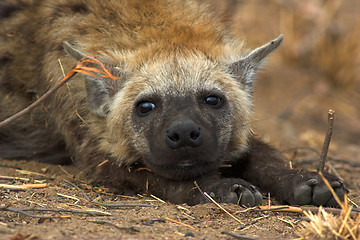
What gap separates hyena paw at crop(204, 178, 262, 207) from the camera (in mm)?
3215

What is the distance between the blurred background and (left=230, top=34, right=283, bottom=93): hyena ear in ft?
9.73

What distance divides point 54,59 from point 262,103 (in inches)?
174

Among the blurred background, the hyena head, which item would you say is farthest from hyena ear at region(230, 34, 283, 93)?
Result: the blurred background

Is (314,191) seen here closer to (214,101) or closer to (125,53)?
(214,101)

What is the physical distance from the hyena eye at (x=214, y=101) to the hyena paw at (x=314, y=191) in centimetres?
76

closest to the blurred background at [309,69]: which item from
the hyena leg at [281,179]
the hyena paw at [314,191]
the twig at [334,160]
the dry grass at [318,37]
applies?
the dry grass at [318,37]

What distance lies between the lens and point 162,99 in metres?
3.53

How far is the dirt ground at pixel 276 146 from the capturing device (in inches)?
109

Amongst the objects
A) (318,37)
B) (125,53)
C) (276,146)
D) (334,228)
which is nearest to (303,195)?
(334,228)

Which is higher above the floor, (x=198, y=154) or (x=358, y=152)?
(x=198, y=154)

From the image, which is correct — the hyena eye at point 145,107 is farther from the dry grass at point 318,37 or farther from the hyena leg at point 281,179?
the dry grass at point 318,37

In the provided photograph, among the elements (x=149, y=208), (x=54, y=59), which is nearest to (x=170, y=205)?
(x=149, y=208)

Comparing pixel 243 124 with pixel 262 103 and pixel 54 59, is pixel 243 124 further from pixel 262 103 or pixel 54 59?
pixel 262 103

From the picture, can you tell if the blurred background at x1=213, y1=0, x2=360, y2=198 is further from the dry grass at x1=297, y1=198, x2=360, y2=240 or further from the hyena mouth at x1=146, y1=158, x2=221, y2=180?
the dry grass at x1=297, y1=198, x2=360, y2=240
